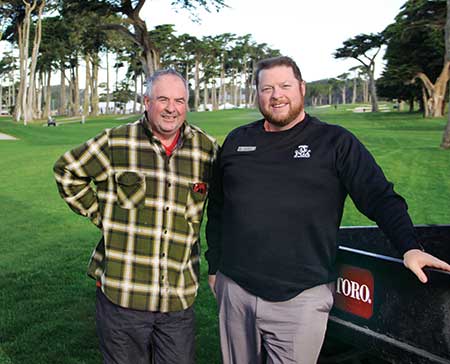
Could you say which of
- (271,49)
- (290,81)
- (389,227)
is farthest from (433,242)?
(271,49)

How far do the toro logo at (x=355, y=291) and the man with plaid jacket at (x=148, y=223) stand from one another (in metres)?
0.81

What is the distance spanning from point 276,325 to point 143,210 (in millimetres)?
905

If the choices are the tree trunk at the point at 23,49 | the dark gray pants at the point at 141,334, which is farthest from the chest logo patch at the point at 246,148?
the tree trunk at the point at 23,49

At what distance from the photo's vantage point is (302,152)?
2.68 meters

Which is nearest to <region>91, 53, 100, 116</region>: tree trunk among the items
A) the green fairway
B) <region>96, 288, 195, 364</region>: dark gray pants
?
the green fairway

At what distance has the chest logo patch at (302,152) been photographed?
2.67 metres

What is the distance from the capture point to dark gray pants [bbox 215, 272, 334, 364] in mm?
2684

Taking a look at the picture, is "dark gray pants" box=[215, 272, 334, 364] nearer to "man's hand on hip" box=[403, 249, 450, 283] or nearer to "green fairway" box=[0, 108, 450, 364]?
"man's hand on hip" box=[403, 249, 450, 283]

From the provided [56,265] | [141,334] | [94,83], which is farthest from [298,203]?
[94,83]

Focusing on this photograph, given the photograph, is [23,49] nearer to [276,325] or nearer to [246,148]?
[246,148]

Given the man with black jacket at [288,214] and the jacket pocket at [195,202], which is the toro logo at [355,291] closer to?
the man with black jacket at [288,214]

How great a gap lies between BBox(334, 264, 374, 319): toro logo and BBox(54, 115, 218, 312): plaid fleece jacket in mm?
808

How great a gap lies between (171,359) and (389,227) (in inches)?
54.5

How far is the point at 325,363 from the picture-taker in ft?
10.7
